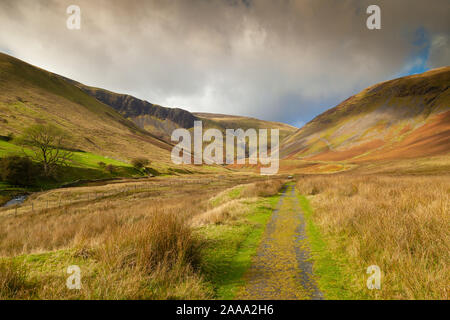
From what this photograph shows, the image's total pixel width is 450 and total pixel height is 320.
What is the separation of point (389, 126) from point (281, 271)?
153 metres

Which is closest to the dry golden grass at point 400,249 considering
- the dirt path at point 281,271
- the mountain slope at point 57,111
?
the dirt path at point 281,271

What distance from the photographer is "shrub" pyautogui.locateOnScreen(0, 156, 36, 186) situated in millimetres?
37281

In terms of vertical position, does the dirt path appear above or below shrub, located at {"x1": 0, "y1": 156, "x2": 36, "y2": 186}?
below

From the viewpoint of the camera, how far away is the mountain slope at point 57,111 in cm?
8775

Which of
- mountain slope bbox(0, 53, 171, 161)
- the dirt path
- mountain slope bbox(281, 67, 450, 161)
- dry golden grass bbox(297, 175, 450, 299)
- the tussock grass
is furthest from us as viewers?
mountain slope bbox(281, 67, 450, 161)

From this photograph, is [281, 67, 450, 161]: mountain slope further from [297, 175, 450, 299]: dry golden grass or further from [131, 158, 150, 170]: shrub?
[131, 158, 150, 170]: shrub

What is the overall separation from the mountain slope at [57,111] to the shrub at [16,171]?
37.1m

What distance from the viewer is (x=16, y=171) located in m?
38.1

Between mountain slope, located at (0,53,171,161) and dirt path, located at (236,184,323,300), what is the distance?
88.4 m

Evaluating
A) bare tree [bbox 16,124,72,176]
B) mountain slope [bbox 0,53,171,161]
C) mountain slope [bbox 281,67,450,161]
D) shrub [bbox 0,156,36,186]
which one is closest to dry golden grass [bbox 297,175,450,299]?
shrub [bbox 0,156,36,186]

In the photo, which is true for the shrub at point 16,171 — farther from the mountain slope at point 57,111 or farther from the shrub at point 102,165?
the mountain slope at point 57,111

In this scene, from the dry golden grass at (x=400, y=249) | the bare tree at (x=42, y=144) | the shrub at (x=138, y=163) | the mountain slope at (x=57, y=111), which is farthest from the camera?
the mountain slope at (x=57, y=111)

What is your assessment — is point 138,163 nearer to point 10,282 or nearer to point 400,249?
point 10,282
